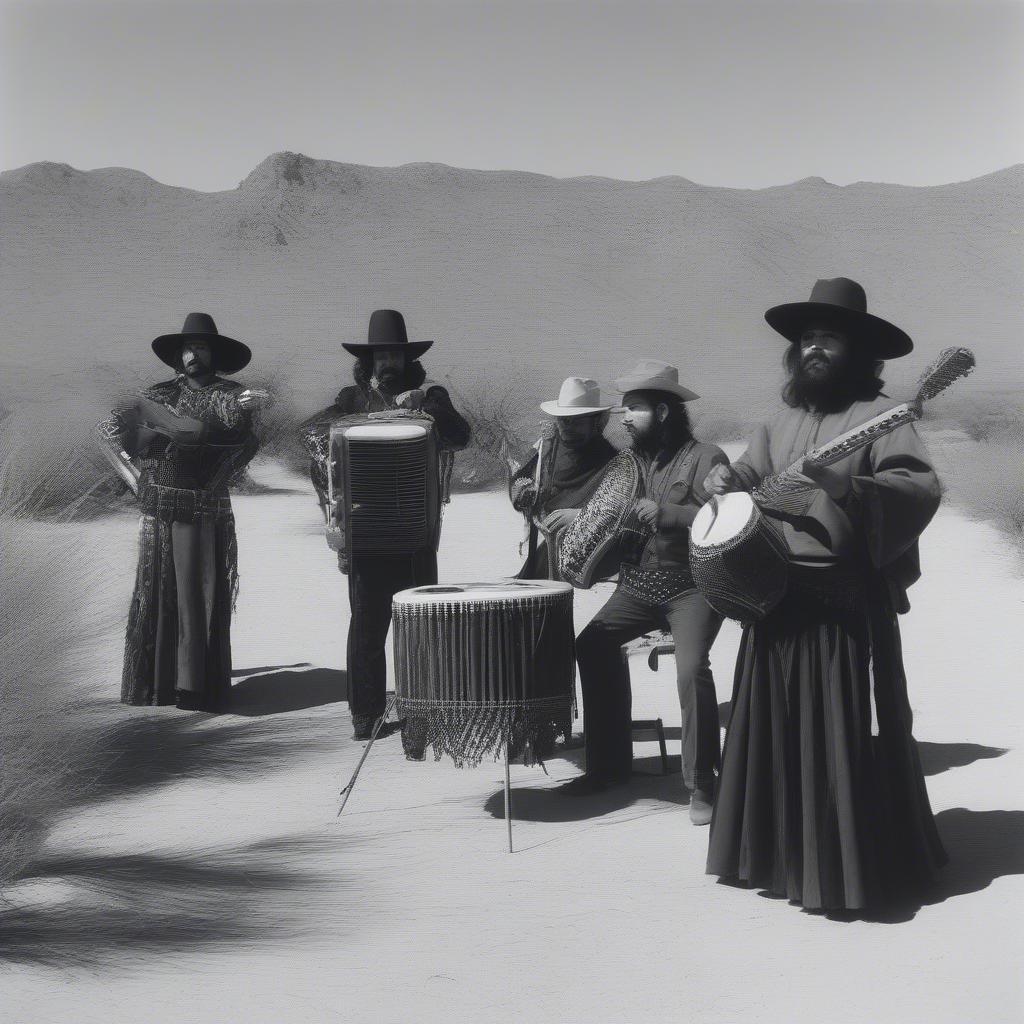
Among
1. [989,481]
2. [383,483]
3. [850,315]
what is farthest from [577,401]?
[989,481]

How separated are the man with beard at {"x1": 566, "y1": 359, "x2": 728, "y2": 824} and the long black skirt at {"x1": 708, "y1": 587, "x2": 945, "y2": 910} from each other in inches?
31.5

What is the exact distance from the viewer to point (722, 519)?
4938 mm

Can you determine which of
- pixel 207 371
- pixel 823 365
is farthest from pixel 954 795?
pixel 207 371

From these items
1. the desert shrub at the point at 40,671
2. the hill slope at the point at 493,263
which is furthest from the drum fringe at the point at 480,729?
the hill slope at the point at 493,263

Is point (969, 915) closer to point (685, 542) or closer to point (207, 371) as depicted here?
point (685, 542)

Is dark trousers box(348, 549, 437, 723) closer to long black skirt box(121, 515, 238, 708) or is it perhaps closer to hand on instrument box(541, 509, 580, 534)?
hand on instrument box(541, 509, 580, 534)

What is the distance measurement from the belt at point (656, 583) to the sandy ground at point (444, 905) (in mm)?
861

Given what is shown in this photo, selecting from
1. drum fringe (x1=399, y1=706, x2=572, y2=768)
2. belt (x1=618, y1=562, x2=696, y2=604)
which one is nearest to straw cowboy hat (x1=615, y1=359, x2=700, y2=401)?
belt (x1=618, y1=562, x2=696, y2=604)

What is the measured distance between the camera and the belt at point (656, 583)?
6.03 m

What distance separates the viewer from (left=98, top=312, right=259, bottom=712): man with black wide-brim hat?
7980 millimetres

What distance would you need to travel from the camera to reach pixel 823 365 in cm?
494

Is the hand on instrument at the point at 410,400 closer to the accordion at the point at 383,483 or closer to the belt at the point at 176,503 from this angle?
the accordion at the point at 383,483

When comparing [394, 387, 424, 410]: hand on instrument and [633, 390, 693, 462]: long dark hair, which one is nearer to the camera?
[633, 390, 693, 462]: long dark hair

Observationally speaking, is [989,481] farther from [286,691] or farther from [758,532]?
[758,532]
